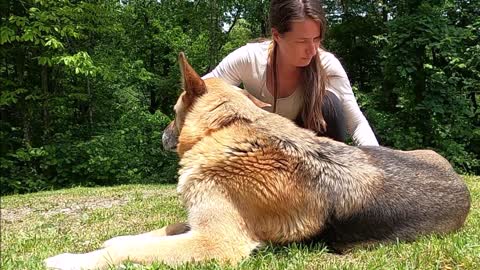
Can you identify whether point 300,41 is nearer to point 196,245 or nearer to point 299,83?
point 299,83

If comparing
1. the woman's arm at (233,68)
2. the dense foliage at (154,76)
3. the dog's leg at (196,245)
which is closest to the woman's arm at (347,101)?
the woman's arm at (233,68)

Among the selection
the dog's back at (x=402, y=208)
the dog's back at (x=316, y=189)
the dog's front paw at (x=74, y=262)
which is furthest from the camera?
the dog's back at (x=402, y=208)

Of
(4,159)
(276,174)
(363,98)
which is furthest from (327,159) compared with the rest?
(4,159)

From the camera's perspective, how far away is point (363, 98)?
15.7 metres

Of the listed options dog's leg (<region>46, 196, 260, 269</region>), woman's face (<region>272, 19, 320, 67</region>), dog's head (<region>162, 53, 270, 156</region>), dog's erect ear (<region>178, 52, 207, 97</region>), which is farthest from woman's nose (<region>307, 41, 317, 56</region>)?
dog's leg (<region>46, 196, 260, 269</region>)

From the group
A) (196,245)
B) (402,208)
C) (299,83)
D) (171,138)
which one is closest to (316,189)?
(402,208)

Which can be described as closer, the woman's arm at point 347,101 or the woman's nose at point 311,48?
the woman's nose at point 311,48

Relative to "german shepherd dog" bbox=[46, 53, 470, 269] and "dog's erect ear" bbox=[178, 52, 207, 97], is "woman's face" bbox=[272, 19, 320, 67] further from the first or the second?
"dog's erect ear" bbox=[178, 52, 207, 97]

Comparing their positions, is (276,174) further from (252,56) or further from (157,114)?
(157,114)

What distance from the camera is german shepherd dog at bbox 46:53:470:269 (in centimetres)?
285

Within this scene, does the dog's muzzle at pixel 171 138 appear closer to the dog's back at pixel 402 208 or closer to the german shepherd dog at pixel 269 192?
the german shepherd dog at pixel 269 192

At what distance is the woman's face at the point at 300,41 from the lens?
384 centimetres

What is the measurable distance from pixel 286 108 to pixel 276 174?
1617 mm

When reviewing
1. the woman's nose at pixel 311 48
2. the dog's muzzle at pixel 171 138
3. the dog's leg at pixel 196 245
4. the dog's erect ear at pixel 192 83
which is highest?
the woman's nose at pixel 311 48
